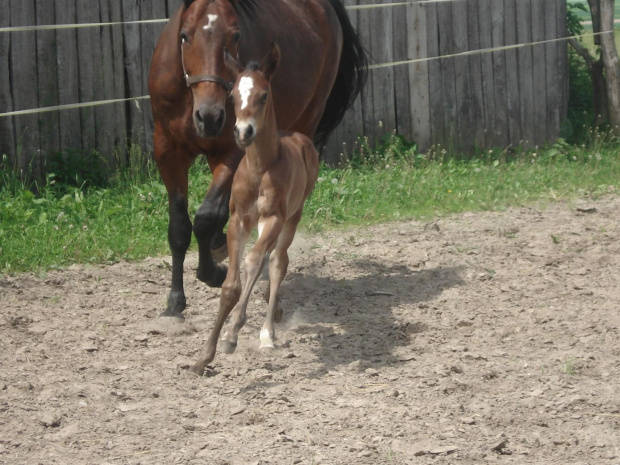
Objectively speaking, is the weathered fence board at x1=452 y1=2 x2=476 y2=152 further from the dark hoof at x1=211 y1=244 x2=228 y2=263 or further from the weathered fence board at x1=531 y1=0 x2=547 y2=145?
the dark hoof at x1=211 y1=244 x2=228 y2=263

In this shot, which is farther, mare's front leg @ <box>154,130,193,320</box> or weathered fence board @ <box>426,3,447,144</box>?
weathered fence board @ <box>426,3,447,144</box>

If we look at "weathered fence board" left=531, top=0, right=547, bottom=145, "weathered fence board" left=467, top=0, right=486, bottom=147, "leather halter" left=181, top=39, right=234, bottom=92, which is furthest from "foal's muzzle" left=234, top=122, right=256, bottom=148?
"weathered fence board" left=531, top=0, right=547, bottom=145

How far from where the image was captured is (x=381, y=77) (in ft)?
34.5

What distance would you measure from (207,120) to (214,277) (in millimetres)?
1216

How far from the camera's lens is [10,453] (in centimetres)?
382

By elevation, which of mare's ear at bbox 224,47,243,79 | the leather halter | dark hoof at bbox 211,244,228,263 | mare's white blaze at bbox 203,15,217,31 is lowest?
dark hoof at bbox 211,244,228,263

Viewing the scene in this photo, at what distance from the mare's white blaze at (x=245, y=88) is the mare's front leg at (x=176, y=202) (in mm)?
1239

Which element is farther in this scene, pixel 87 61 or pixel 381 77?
pixel 381 77

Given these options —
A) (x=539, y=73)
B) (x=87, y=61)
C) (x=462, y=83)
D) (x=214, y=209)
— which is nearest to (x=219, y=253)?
(x=214, y=209)

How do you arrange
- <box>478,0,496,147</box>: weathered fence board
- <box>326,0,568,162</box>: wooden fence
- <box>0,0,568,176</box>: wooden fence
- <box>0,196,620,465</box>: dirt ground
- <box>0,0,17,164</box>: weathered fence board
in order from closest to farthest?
1. <box>0,196,620,465</box>: dirt ground
2. <box>0,0,17,164</box>: weathered fence board
3. <box>0,0,568,176</box>: wooden fence
4. <box>326,0,568,162</box>: wooden fence
5. <box>478,0,496,147</box>: weathered fence board

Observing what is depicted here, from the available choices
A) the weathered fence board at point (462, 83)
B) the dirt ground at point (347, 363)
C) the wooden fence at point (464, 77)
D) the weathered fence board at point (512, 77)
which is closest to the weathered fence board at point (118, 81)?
the dirt ground at point (347, 363)

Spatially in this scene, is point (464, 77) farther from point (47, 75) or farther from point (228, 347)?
point (228, 347)

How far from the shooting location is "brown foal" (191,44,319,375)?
472cm

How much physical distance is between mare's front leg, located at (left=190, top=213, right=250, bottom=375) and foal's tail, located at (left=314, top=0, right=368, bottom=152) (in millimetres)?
3109
